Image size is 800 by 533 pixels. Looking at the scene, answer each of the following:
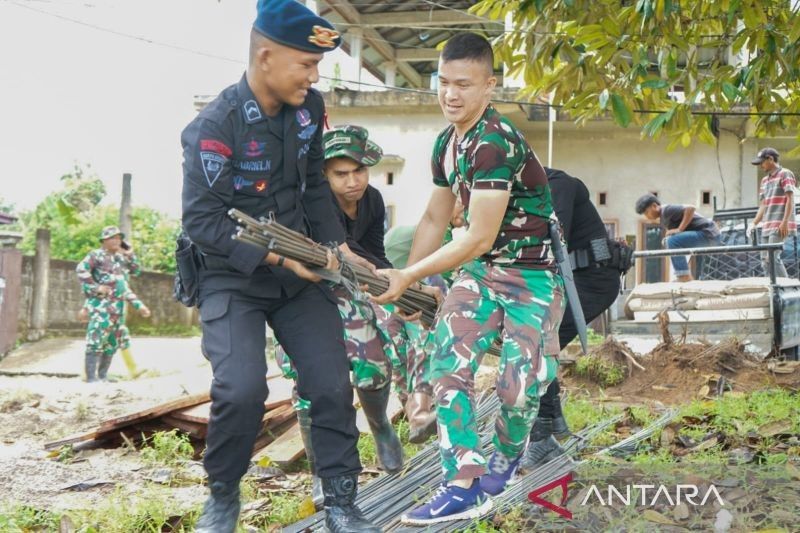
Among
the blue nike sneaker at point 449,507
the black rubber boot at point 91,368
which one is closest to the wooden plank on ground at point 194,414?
the blue nike sneaker at point 449,507

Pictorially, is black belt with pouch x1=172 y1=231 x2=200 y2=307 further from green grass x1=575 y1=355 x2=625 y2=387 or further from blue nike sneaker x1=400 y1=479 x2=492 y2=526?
green grass x1=575 y1=355 x2=625 y2=387

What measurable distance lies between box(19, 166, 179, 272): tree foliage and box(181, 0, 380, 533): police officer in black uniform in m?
22.1

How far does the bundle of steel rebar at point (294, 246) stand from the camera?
317cm

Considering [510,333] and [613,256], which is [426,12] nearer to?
[613,256]

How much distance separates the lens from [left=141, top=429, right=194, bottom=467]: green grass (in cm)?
561

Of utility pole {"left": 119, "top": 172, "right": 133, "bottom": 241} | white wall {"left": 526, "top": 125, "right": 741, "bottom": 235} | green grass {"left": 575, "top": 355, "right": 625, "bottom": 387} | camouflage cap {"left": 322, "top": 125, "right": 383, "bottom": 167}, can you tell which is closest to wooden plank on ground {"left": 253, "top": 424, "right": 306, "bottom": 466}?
→ camouflage cap {"left": 322, "top": 125, "right": 383, "bottom": 167}

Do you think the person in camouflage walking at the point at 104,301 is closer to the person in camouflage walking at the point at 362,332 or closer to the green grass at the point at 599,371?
the green grass at the point at 599,371

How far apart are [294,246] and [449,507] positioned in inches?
46.6

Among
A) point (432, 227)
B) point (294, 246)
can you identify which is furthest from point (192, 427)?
point (294, 246)

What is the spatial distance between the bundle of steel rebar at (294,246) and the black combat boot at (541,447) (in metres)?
1.55

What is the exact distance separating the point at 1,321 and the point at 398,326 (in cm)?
1319

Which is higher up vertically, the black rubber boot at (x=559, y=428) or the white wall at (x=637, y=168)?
the white wall at (x=637, y=168)

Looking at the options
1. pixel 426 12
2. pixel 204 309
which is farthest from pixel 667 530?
pixel 426 12

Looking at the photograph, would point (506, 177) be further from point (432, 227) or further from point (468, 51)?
point (432, 227)
